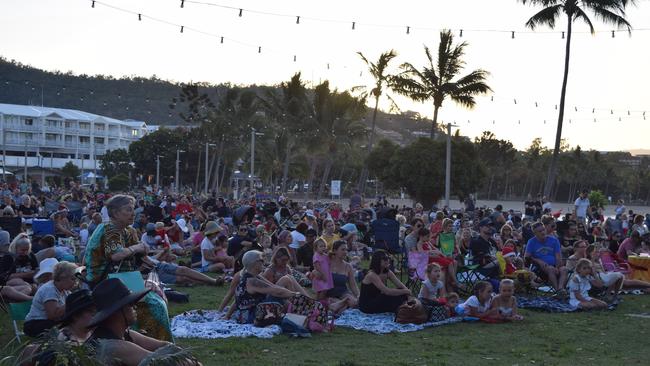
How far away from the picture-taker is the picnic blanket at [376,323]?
405 inches

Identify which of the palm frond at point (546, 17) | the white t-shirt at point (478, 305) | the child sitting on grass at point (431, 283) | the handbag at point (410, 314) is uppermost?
the palm frond at point (546, 17)

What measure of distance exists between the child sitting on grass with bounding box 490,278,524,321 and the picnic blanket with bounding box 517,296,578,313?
115 centimetres

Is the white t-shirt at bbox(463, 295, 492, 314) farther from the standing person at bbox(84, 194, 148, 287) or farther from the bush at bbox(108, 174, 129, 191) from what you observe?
the bush at bbox(108, 174, 129, 191)

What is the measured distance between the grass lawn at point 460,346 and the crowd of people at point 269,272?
0.69 m

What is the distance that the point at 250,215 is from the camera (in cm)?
2145

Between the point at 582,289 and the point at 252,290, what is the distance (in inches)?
210

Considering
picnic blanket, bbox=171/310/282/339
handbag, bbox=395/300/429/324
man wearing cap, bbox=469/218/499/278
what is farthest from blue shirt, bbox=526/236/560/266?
picnic blanket, bbox=171/310/282/339

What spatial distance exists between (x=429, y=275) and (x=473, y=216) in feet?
51.3

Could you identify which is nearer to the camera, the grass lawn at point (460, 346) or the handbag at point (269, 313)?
the grass lawn at point (460, 346)

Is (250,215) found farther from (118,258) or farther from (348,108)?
(348,108)

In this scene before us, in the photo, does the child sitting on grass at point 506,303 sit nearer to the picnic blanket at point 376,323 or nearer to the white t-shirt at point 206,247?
the picnic blanket at point 376,323

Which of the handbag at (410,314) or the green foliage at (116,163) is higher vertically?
the handbag at (410,314)

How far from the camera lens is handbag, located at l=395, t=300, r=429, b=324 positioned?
10797mm

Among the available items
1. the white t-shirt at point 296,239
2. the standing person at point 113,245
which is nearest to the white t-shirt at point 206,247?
the white t-shirt at point 296,239
